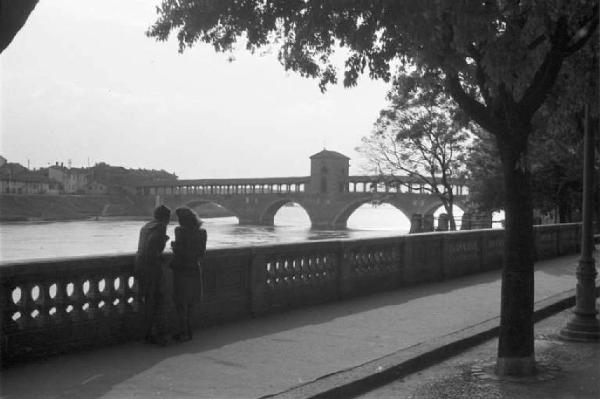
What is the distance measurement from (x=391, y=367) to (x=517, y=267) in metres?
1.49

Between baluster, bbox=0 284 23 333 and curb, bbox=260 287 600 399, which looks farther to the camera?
baluster, bbox=0 284 23 333

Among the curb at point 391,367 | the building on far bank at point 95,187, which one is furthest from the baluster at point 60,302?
the building on far bank at point 95,187

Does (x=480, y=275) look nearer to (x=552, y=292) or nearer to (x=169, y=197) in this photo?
(x=552, y=292)

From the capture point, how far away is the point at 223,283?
807 centimetres

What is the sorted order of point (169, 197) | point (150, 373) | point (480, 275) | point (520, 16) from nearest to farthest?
point (150, 373), point (520, 16), point (480, 275), point (169, 197)

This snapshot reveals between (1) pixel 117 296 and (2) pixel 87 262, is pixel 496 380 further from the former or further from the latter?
(2) pixel 87 262

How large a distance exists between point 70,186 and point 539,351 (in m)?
132

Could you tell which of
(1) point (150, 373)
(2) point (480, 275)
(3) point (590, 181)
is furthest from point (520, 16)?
(2) point (480, 275)

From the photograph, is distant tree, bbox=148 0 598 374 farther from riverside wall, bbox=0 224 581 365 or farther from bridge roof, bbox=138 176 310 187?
bridge roof, bbox=138 176 310 187

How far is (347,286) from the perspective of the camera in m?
10.3

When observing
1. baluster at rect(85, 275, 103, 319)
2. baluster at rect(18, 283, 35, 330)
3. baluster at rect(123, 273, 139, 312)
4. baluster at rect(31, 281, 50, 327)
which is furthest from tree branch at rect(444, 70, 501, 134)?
baluster at rect(18, 283, 35, 330)

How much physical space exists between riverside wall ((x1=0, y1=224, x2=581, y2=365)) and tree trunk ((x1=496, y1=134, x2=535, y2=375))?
3.38 metres

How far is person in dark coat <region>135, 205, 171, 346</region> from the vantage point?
6.57m

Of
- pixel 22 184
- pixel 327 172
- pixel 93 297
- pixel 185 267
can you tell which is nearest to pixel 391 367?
pixel 185 267
